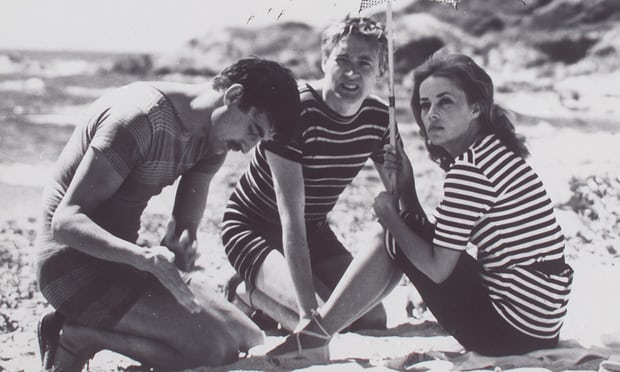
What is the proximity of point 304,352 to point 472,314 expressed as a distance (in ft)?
2.01

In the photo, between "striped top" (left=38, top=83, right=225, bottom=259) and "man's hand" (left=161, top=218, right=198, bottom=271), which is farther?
"man's hand" (left=161, top=218, right=198, bottom=271)

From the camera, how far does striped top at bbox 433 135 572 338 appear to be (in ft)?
8.30

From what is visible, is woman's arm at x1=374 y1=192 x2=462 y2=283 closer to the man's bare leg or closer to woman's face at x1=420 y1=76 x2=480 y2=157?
woman's face at x1=420 y1=76 x2=480 y2=157

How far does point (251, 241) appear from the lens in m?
3.21

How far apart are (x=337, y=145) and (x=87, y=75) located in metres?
3.48

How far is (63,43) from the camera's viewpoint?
4.43 metres

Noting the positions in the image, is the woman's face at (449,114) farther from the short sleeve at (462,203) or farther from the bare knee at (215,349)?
the bare knee at (215,349)

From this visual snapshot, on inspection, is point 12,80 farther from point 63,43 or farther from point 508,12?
point 508,12

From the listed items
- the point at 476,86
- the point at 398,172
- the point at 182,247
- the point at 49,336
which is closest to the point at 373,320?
the point at 398,172

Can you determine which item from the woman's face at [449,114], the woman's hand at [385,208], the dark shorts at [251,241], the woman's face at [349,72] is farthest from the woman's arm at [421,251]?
the dark shorts at [251,241]

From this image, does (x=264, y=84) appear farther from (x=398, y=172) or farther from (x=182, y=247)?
(x=182, y=247)

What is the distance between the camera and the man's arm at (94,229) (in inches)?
96.8

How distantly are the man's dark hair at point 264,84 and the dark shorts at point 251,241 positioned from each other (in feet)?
2.25

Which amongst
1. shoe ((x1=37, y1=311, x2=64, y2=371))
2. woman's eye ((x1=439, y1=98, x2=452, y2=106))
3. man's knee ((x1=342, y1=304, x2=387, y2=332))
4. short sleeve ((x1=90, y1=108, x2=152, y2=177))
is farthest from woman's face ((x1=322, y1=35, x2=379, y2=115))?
shoe ((x1=37, y1=311, x2=64, y2=371))
